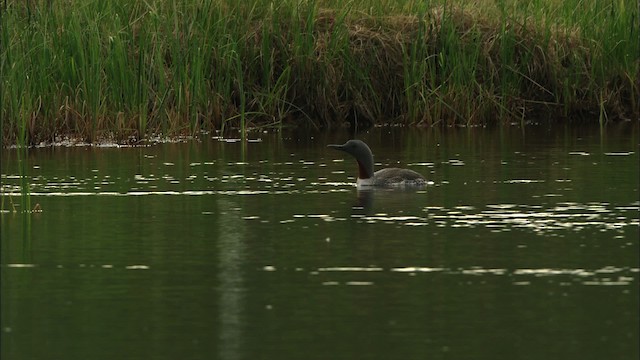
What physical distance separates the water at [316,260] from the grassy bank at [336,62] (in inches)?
69.5

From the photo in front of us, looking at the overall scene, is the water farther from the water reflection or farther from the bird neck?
the bird neck

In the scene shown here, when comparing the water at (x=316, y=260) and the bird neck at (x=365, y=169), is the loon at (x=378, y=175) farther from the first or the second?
the water at (x=316, y=260)

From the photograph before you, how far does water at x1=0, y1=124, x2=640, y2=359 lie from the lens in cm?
809

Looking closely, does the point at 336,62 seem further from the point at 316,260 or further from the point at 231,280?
the point at 231,280

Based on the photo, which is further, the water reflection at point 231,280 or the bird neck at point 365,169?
the bird neck at point 365,169

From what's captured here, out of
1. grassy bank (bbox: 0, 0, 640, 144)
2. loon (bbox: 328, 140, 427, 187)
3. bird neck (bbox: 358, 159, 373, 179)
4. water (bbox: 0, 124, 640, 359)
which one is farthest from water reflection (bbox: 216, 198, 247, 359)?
grassy bank (bbox: 0, 0, 640, 144)

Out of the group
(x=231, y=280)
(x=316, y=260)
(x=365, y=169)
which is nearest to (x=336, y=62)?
(x=365, y=169)

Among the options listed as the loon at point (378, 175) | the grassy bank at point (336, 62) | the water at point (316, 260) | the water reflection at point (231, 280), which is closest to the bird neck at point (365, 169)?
the loon at point (378, 175)

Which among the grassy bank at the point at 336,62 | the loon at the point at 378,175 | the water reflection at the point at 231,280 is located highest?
the grassy bank at the point at 336,62

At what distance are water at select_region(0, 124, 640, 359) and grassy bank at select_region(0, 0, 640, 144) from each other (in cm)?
177

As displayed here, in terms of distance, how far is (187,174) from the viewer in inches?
639

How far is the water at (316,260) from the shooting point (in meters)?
8.09

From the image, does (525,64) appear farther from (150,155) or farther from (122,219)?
(122,219)

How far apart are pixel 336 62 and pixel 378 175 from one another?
22.9 feet
